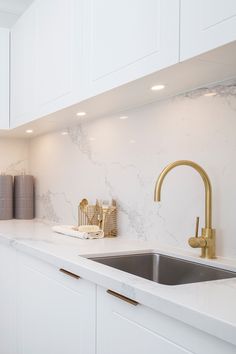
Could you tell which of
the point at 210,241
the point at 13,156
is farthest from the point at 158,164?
the point at 13,156

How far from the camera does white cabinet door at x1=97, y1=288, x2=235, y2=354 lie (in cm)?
100

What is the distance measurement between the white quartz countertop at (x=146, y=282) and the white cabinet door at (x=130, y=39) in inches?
27.6

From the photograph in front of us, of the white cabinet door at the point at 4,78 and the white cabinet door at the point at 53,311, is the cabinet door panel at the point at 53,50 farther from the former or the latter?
the white cabinet door at the point at 53,311

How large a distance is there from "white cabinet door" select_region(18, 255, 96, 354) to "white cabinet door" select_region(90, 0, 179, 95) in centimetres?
80

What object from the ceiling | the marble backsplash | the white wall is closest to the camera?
the marble backsplash

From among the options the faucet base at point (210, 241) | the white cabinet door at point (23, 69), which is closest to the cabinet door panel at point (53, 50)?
the white cabinet door at point (23, 69)

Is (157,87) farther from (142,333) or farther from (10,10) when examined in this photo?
(10,10)

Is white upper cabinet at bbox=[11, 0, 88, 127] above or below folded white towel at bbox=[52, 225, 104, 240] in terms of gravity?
above

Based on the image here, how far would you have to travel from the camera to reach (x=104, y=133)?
2570 millimetres

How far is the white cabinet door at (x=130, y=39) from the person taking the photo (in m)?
1.45

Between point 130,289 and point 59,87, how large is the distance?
1364mm

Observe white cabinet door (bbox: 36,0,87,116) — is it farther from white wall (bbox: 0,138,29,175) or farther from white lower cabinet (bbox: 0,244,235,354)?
white wall (bbox: 0,138,29,175)

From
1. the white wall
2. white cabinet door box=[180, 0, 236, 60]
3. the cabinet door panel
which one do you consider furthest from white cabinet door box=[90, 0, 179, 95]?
the white wall

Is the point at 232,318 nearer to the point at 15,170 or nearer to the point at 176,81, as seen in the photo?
the point at 176,81
